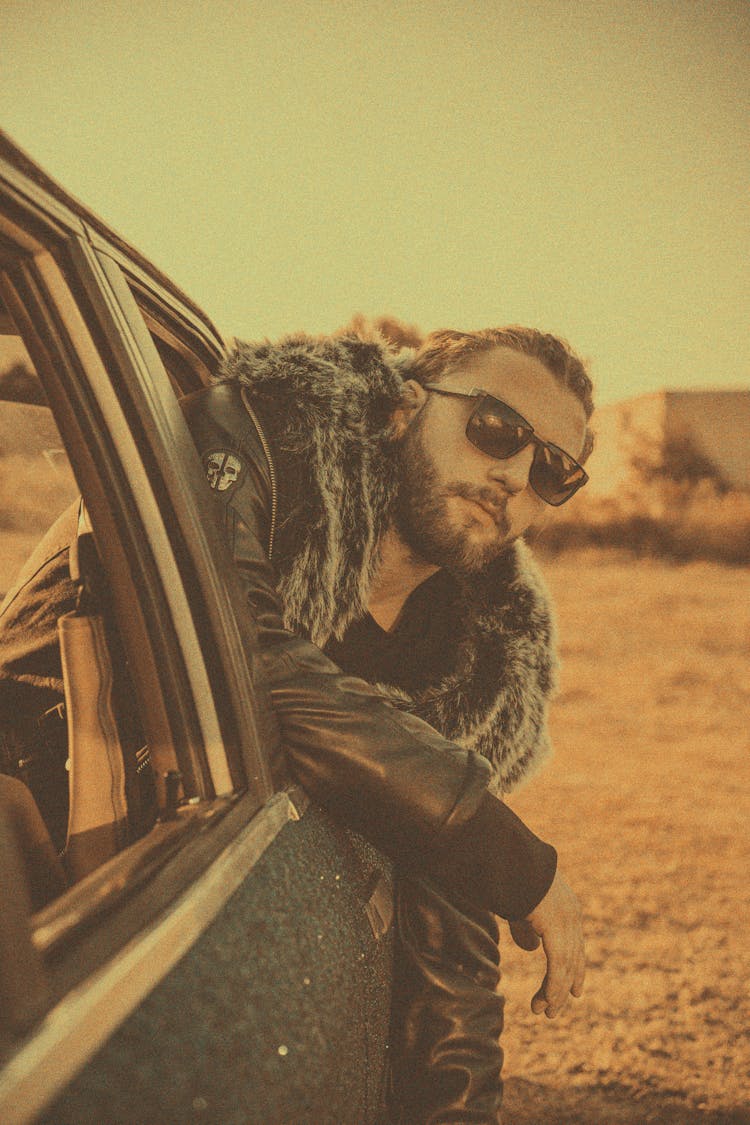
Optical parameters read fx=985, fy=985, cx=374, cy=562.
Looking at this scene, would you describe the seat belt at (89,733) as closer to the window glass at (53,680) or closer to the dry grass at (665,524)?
the window glass at (53,680)

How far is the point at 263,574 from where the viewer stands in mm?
1703

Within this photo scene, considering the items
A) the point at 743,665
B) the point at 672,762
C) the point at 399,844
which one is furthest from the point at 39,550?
the point at 743,665

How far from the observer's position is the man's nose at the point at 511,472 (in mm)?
2627

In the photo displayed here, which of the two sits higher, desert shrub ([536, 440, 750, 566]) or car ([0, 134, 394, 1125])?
car ([0, 134, 394, 1125])

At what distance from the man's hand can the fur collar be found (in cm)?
54

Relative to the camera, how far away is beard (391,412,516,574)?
8.39ft

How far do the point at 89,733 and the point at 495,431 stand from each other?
143 centimetres

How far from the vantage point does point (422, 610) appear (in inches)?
107

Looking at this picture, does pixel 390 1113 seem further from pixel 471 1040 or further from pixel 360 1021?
pixel 360 1021

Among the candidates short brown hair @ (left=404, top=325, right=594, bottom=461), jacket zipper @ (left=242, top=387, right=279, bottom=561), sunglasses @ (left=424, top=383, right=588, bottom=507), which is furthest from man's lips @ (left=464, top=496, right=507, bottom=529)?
jacket zipper @ (left=242, top=387, right=279, bottom=561)

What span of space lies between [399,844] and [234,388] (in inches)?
40.9

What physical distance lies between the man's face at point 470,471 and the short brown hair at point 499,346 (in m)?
0.02

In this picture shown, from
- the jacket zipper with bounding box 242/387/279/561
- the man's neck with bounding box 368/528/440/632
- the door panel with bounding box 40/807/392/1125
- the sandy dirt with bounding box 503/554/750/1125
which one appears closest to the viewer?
the door panel with bounding box 40/807/392/1125

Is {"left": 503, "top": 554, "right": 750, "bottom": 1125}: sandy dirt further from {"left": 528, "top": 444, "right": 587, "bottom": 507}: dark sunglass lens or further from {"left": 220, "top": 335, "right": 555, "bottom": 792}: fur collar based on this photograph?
{"left": 528, "top": 444, "right": 587, "bottom": 507}: dark sunglass lens
